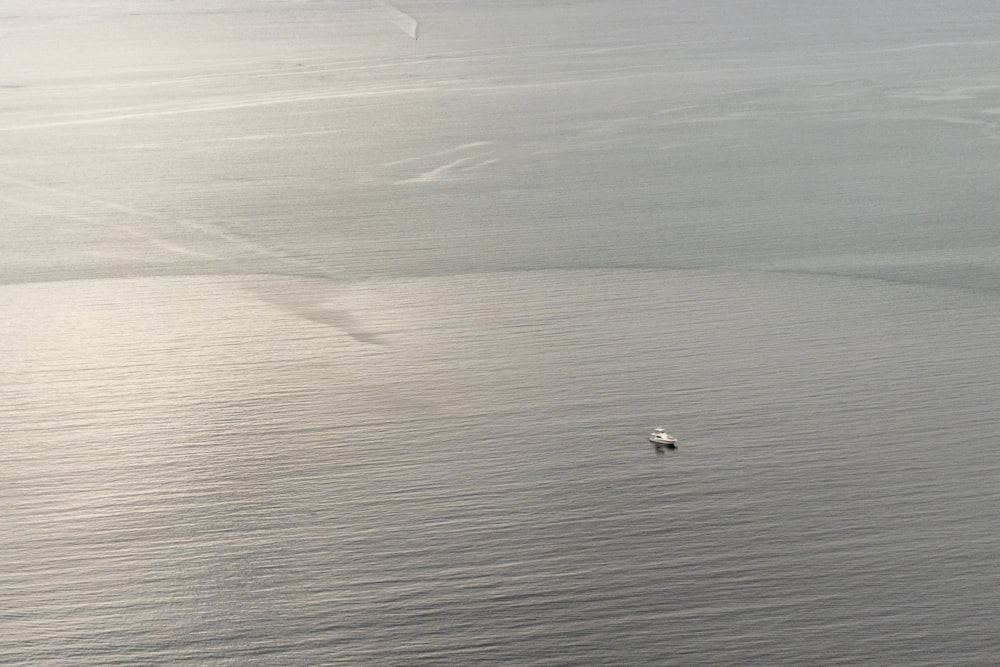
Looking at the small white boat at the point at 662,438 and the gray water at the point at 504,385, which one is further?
the small white boat at the point at 662,438

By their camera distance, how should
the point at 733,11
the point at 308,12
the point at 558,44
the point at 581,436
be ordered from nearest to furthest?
the point at 581,436 < the point at 558,44 < the point at 733,11 < the point at 308,12

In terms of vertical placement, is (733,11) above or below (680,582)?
below

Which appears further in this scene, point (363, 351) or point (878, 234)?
point (878, 234)

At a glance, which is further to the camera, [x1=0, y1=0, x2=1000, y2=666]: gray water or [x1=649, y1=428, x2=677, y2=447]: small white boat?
[x1=649, y1=428, x2=677, y2=447]: small white boat

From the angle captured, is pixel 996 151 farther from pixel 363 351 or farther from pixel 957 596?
pixel 957 596

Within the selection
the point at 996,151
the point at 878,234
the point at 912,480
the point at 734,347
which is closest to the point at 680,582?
the point at 912,480
